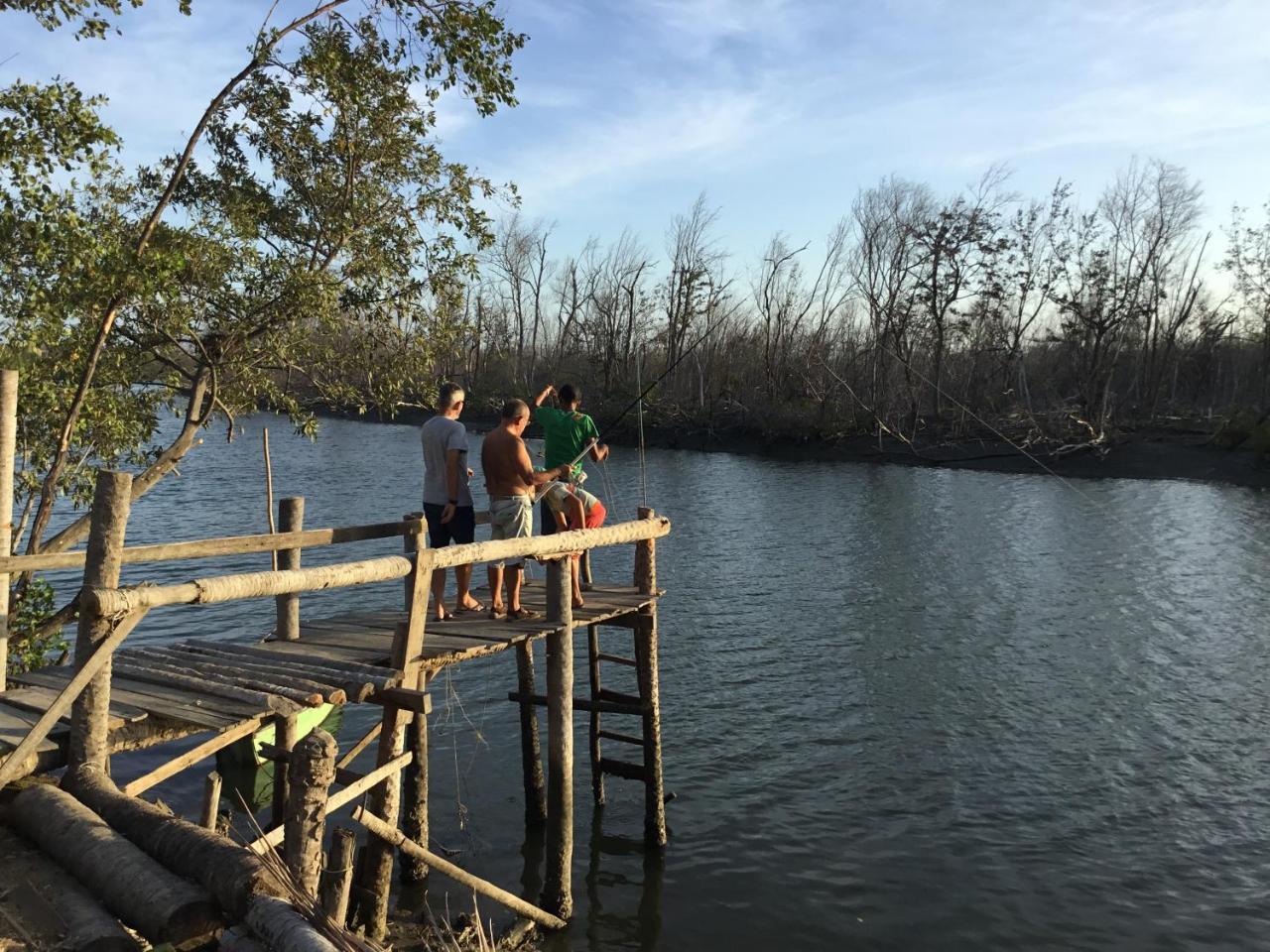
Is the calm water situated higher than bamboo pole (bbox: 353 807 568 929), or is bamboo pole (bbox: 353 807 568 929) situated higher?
bamboo pole (bbox: 353 807 568 929)

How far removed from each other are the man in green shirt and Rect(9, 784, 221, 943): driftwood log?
5029 millimetres

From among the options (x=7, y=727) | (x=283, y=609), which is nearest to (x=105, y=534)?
(x=7, y=727)

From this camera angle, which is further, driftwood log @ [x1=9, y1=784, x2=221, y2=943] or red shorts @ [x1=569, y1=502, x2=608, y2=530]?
red shorts @ [x1=569, y1=502, x2=608, y2=530]

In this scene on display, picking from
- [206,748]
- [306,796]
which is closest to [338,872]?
[306,796]

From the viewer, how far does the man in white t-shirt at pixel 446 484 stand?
8312mm

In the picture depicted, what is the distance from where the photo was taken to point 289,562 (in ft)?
27.6

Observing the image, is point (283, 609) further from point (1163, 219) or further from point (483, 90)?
point (1163, 219)

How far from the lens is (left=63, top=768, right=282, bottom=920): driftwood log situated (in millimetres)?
4062

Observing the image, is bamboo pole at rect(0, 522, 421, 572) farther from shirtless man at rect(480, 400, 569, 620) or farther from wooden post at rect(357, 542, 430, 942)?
wooden post at rect(357, 542, 430, 942)

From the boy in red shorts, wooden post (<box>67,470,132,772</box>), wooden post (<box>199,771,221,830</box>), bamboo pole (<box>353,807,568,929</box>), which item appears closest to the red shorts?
the boy in red shorts

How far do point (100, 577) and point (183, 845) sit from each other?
1648mm

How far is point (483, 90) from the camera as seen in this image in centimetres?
988

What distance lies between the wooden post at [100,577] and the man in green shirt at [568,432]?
4304 millimetres

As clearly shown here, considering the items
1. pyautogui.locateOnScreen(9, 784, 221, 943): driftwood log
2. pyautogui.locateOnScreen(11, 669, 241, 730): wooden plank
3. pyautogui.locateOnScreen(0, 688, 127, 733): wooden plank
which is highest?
pyautogui.locateOnScreen(11, 669, 241, 730): wooden plank
